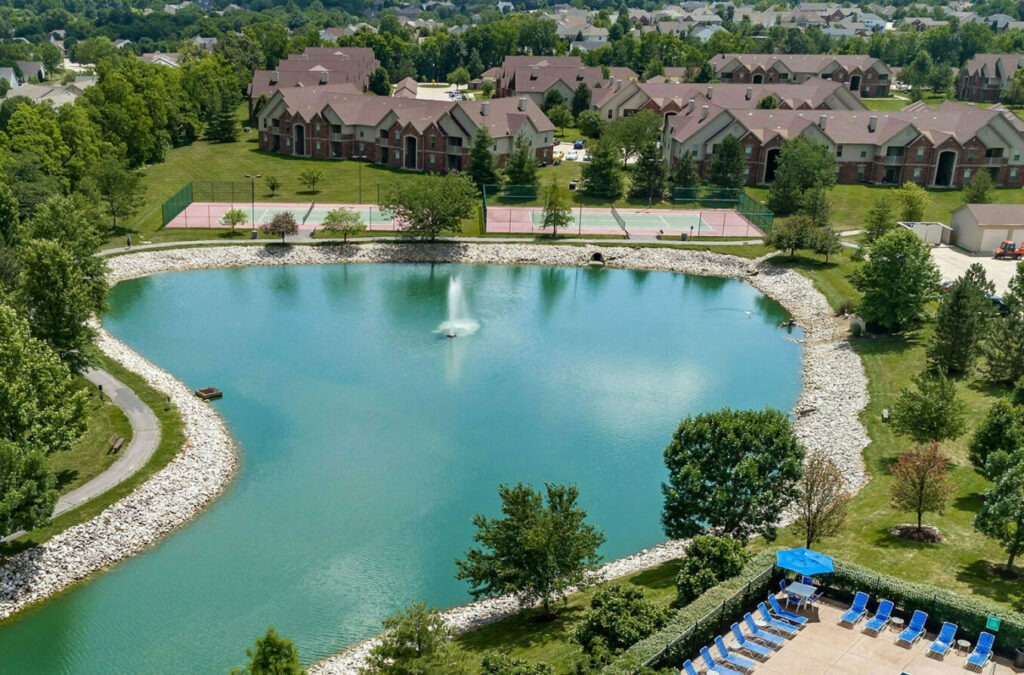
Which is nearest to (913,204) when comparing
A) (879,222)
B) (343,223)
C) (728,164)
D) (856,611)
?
(879,222)

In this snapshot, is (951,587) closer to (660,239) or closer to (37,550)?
(37,550)

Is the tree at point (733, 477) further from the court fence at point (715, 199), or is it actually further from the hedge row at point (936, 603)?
the court fence at point (715, 199)

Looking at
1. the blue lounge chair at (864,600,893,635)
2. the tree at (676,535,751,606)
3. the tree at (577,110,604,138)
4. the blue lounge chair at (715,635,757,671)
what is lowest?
the blue lounge chair at (715,635,757,671)

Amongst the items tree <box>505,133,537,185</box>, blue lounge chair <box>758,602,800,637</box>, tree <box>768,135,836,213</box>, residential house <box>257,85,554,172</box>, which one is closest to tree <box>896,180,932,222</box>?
tree <box>768,135,836,213</box>

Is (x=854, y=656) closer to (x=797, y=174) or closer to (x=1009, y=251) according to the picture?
(x=1009, y=251)

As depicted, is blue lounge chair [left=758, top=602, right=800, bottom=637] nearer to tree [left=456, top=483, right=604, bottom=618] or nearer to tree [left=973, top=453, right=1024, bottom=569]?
tree [left=456, top=483, right=604, bottom=618]

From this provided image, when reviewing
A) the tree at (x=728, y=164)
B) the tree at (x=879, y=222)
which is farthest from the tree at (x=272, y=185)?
the tree at (x=879, y=222)

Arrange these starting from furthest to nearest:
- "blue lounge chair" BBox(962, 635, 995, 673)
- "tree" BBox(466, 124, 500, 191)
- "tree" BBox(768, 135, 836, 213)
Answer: "tree" BBox(466, 124, 500, 191) < "tree" BBox(768, 135, 836, 213) < "blue lounge chair" BBox(962, 635, 995, 673)

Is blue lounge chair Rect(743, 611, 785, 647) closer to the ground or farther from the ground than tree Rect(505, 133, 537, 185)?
closer to the ground
